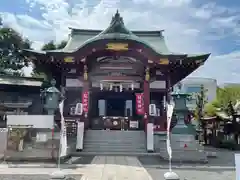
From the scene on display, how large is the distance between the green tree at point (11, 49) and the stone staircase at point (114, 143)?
18.7 metres

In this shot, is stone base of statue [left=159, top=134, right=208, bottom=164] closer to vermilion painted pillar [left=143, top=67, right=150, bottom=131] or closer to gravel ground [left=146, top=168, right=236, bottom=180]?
gravel ground [left=146, top=168, right=236, bottom=180]

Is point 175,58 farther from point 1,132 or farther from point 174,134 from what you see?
point 1,132

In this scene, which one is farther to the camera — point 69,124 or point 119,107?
point 119,107

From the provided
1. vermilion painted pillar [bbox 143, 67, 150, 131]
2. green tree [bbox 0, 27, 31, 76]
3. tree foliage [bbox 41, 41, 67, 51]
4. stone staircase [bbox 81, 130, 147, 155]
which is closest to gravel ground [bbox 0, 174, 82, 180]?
stone staircase [bbox 81, 130, 147, 155]

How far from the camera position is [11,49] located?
31.4m

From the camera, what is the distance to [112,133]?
1584 centimetres

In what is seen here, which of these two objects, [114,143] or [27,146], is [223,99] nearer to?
[114,143]

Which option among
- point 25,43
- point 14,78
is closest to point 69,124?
point 14,78

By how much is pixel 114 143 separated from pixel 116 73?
16.2 ft

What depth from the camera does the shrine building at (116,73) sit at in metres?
16.0

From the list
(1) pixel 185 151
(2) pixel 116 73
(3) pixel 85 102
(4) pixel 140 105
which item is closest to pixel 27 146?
(3) pixel 85 102

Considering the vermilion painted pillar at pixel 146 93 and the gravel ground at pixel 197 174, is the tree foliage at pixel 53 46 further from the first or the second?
the gravel ground at pixel 197 174

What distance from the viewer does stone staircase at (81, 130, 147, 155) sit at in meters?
14.3

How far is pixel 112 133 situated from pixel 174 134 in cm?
374
